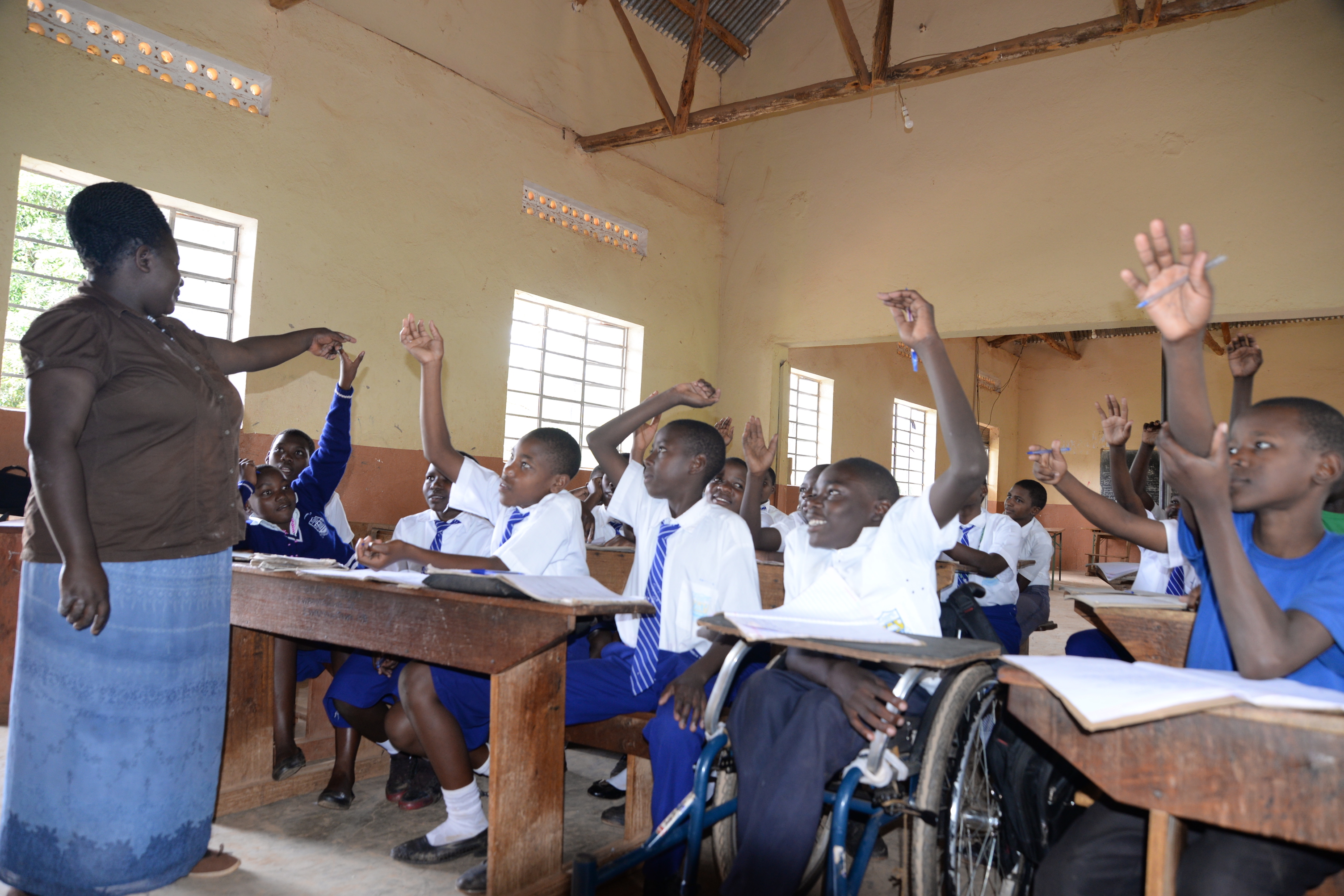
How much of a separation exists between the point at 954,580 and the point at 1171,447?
2.29 m

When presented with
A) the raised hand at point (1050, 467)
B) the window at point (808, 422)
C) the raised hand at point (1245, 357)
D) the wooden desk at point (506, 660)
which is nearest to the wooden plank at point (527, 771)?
the wooden desk at point (506, 660)

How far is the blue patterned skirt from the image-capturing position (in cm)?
184

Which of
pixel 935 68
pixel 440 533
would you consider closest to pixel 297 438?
pixel 440 533

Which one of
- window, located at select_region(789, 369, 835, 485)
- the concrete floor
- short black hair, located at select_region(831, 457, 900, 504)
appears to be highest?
window, located at select_region(789, 369, 835, 485)

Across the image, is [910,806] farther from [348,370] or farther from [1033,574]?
[1033,574]

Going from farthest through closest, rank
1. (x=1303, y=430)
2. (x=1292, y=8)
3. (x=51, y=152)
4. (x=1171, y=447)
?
(x=1292, y=8)
(x=51, y=152)
(x=1303, y=430)
(x=1171, y=447)

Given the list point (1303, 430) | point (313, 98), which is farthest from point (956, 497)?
point (313, 98)

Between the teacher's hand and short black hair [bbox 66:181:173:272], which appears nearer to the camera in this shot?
the teacher's hand

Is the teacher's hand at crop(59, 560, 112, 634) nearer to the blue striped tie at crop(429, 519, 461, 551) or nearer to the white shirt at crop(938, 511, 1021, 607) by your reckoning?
the blue striped tie at crop(429, 519, 461, 551)

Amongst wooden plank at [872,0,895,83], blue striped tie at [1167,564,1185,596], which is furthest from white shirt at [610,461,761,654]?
wooden plank at [872,0,895,83]

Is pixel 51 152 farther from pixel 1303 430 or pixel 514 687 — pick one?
pixel 1303 430

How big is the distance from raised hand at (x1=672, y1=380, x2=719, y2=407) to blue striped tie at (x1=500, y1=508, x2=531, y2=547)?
630 millimetres

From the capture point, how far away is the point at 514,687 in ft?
6.74

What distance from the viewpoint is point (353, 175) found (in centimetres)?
601
